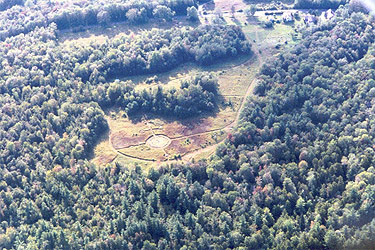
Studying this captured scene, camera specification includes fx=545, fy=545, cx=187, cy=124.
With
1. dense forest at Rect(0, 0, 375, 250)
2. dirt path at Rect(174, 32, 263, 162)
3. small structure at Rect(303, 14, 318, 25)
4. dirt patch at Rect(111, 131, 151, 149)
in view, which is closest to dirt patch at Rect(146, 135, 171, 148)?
dirt patch at Rect(111, 131, 151, 149)

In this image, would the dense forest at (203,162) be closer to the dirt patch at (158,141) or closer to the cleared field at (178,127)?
the cleared field at (178,127)

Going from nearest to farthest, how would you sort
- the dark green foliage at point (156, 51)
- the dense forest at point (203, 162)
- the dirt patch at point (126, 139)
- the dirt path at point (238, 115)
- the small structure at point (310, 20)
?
1. the dense forest at point (203, 162)
2. the dirt path at point (238, 115)
3. the dirt patch at point (126, 139)
4. the dark green foliage at point (156, 51)
5. the small structure at point (310, 20)

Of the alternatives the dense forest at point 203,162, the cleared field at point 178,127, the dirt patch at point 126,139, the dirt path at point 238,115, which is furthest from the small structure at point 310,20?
the dirt patch at point 126,139

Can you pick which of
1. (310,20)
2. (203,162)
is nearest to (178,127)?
(203,162)

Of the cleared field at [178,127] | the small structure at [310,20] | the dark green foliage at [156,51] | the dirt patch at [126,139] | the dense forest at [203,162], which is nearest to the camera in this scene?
the dense forest at [203,162]

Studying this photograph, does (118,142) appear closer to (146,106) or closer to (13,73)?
(146,106)

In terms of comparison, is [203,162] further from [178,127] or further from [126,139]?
[126,139]

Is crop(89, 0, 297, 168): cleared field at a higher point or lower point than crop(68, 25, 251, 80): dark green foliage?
lower

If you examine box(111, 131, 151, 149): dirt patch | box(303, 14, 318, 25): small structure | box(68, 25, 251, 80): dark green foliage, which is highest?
box(303, 14, 318, 25): small structure

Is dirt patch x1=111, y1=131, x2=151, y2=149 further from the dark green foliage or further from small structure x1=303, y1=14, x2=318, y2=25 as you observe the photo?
small structure x1=303, y1=14, x2=318, y2=25
